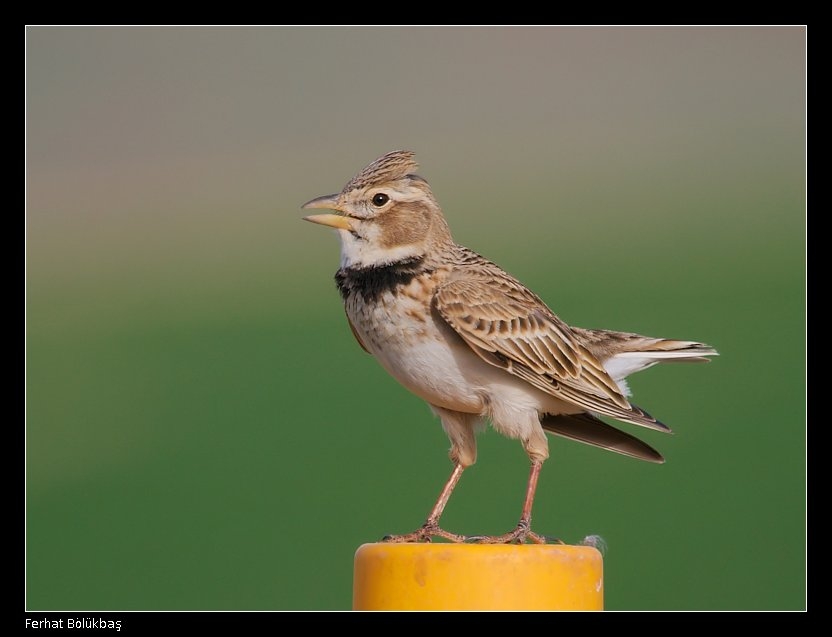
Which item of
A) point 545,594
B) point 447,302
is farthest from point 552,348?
point 545,594

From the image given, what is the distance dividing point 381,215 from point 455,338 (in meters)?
0.91

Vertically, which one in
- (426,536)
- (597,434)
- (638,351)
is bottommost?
(426,536)

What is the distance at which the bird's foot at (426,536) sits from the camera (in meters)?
6.56

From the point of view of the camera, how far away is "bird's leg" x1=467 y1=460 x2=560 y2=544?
632 cm

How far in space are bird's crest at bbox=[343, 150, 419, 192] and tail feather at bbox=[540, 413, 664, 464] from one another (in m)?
1.89

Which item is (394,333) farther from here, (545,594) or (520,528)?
(545,594)

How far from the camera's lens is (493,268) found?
A: 7.49 m

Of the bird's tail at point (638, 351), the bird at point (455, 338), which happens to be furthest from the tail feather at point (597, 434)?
the bird's tail at point (638, 351)

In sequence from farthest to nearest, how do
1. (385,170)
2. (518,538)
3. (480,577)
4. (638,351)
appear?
(638,351) < (385,170) < (518,538) < (480,577)

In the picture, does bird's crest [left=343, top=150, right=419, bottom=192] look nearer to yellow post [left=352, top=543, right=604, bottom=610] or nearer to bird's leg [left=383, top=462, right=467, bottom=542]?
bird's leg [left=383, top=462, right=467, bottom=542]

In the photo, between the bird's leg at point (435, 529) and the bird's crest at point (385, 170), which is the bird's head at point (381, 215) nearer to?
the bird's crest at point (385, 170)

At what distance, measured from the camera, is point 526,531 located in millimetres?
6566

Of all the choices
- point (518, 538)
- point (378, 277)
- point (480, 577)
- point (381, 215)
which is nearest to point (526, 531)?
point (518, 538)

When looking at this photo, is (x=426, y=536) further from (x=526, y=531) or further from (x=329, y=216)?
(x=329, y=216)
